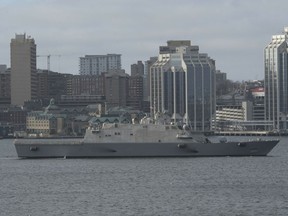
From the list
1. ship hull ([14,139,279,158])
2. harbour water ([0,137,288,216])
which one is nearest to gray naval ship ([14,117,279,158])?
ship hull ([14,139,279,158])

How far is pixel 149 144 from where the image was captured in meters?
99.4

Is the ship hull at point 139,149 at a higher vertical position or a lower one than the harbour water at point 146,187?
higher

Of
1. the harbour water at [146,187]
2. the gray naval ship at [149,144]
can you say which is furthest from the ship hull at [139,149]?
the harbour water at [146,187]

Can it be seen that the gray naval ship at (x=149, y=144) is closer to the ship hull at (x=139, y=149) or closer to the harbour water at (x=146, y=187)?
the ship hull at (x=139, y=149)

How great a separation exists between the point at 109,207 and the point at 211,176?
67.4 feet

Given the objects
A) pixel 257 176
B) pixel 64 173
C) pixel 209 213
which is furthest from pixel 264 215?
pixel 64 173

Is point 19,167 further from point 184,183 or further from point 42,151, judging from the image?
point 184,183

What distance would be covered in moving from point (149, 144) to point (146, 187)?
28.1 metres

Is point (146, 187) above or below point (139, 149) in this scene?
below

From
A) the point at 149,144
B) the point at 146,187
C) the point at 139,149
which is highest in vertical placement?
the point at 149,144

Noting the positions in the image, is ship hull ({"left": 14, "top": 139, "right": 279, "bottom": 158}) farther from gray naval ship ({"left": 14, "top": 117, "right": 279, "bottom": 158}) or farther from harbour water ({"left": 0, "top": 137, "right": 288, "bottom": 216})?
harbour water ({"left": 0, "top": 137, "right": 288, "bottom": 216})

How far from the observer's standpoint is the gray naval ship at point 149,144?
99688 millimetres

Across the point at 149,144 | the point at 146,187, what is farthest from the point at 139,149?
the point at 146,187

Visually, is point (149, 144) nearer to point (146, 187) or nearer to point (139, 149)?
point (139, 149)
